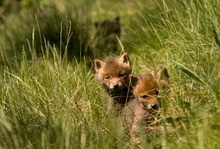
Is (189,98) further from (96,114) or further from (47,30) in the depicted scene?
(47,30)

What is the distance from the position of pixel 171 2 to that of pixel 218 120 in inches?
152

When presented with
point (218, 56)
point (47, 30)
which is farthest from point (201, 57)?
point (47, 30)

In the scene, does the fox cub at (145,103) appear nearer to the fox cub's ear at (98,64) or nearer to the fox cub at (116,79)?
the fox cub at (116,79)

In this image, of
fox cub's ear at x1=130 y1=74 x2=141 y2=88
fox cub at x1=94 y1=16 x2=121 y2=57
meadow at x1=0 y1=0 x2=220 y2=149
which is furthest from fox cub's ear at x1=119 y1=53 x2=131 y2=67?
fox cub at x1=94 y1=16 x2=121 y2=57

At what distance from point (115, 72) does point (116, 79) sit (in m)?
0.13

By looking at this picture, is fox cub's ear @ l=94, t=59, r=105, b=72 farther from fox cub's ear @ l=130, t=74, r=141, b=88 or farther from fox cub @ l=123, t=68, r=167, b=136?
fox cub @ l=123, t=68, r=167, b=136

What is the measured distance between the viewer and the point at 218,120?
5.18m

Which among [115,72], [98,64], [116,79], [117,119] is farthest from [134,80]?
[117,119]

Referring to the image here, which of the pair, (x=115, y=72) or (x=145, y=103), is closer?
(x=145, y=103)

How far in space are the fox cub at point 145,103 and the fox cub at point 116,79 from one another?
477 millimetres

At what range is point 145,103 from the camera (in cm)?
647

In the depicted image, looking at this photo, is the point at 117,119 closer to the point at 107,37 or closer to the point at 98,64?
the point at 98,64

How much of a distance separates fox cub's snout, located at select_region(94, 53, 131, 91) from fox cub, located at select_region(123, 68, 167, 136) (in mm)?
729

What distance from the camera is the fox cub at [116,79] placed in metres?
7.30
